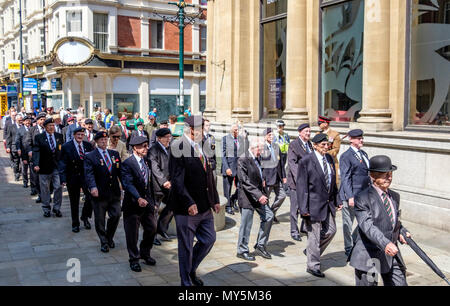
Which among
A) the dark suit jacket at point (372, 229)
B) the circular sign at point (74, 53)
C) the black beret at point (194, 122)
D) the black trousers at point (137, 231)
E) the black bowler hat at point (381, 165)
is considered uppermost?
the circular sign at point (74, 53)

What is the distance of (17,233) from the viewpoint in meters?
9.05

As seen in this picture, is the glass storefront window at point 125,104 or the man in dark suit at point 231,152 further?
the glass storefront window at point 125,104

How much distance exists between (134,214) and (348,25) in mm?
Result: 8622

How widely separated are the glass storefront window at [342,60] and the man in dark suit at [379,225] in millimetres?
8181

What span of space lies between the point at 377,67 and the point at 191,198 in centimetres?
707

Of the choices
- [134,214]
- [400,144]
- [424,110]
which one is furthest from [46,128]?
[424,110]

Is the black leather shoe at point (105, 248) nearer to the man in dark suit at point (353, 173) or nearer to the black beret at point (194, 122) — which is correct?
the black beret at point (194, 122)

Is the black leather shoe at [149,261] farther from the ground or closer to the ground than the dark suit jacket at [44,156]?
closer to the ground

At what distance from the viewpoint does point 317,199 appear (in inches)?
271

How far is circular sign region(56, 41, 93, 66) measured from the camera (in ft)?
107

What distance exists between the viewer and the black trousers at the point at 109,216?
808cm

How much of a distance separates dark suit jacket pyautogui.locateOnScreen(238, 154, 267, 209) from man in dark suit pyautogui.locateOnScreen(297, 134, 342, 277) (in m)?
0.76

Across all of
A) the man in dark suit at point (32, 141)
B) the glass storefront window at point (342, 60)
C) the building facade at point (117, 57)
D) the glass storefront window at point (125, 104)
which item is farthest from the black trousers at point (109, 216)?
the glass storefront window at point (125, 104)
